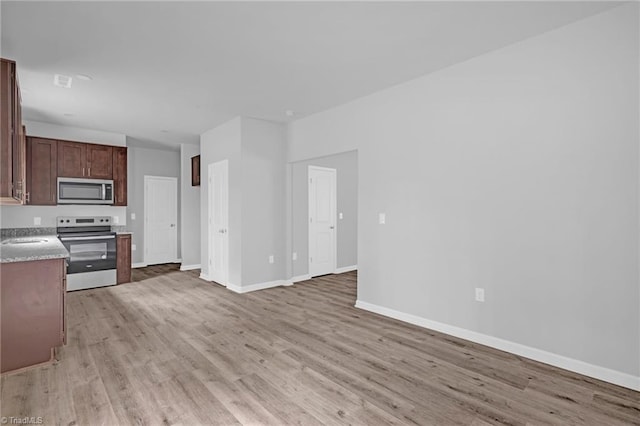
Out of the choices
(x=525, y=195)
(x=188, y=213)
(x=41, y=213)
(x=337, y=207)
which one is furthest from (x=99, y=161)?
(x=525, y=195)

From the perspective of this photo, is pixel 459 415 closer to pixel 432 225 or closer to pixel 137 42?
pixel 432 225

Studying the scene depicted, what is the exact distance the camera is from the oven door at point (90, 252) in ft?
17.6

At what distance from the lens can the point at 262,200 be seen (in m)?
5.55

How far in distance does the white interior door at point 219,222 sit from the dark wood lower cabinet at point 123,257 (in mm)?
1365

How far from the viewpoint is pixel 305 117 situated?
5344 millimetres

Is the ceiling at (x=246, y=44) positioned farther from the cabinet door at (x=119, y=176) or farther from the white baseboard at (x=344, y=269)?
the white baseboard at (x=344, y=269)

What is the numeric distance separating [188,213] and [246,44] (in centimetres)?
534

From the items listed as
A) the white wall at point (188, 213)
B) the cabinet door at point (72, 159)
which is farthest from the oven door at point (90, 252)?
the white wall at point (188, 213)

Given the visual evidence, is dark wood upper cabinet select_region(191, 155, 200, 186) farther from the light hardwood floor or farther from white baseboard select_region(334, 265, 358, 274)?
the light hardwood floor

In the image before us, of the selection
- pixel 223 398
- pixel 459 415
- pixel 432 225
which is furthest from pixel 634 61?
pixel 223 398

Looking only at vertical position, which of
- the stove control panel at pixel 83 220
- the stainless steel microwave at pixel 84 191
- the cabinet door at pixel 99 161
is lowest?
the stove control panel at pixel 83 220

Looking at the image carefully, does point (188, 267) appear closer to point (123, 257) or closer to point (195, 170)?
point (123, 257)

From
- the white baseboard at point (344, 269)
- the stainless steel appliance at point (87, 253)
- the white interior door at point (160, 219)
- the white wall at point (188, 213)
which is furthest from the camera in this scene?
the white interior door at point (160, 219)

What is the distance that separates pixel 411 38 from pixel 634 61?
157 centimetres
